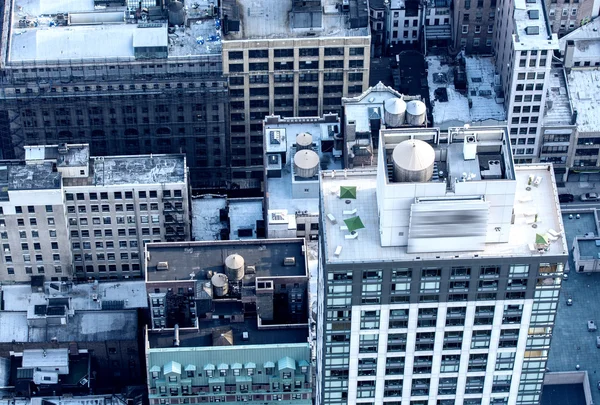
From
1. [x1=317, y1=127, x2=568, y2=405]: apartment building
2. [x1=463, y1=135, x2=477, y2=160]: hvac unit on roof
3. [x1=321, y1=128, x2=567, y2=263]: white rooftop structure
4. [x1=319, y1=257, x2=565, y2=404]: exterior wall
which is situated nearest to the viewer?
[x1=321, y1=128, x2=567, y2=263]: white rooftop structure

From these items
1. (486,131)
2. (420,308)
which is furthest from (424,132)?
(420,308)

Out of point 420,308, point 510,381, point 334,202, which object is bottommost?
point 510,381

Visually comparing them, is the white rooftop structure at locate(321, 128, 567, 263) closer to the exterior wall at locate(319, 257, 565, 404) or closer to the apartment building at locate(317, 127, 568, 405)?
the apartment building at locate(317, 127, 568, 405)

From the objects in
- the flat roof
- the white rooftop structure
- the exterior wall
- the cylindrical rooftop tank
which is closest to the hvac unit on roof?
the white rooftop structure

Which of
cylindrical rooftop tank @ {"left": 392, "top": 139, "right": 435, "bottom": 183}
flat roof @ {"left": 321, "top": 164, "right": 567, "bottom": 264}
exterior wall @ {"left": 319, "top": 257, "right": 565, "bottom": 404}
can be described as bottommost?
exterior wall @ {"left": 319, "top": 257, "right": 565, "bottom": 404}

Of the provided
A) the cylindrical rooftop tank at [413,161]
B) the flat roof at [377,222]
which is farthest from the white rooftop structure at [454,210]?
the cylindrical rooftop tank at [413,161]

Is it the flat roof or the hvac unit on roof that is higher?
the hvac unit on roof

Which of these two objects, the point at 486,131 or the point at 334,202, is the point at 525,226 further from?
the point at 334,202
